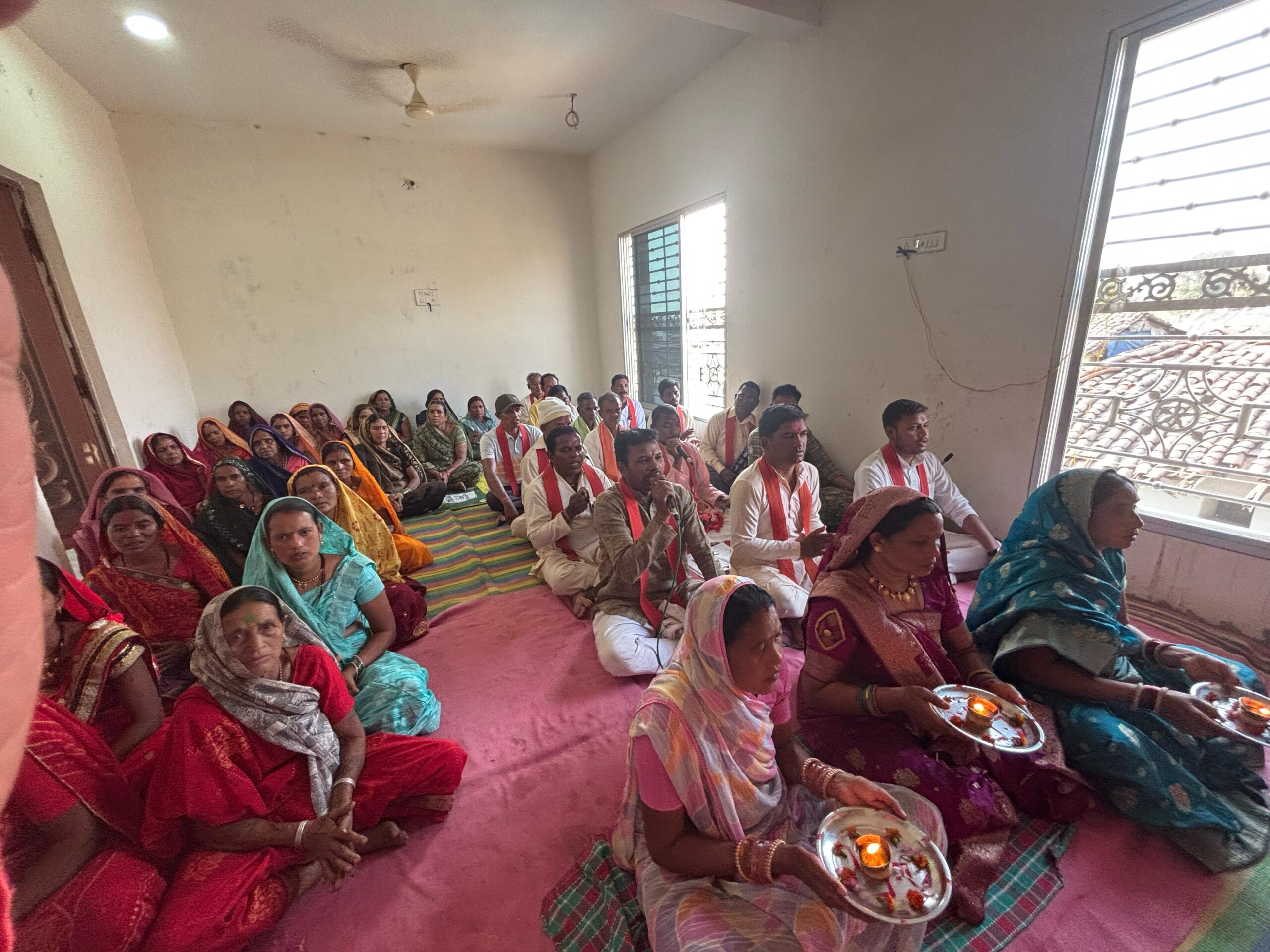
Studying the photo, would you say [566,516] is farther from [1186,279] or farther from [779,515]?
[1186,279]

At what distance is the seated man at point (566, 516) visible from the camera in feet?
10.4

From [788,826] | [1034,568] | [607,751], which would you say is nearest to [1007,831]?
[788,826]

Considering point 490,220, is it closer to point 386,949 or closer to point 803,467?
point 803,467

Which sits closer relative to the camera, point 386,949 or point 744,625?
point 744,625

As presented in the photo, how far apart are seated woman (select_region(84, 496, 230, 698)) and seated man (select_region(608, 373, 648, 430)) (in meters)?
3.19

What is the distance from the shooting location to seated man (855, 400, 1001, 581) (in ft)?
9.70

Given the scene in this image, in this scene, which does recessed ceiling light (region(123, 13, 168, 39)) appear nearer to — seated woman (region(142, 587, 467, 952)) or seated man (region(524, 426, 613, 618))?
seated man (region(524, 426, 613, 618))

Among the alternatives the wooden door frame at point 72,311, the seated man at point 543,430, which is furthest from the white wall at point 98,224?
the seated man at point 543,430

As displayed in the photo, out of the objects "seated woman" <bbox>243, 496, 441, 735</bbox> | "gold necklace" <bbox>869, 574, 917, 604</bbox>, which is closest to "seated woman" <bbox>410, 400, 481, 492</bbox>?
"seated woman" <bbox>243, 496, 441, 735</bbox>

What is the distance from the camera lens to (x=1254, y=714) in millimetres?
1533

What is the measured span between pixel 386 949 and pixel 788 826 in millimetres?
1116

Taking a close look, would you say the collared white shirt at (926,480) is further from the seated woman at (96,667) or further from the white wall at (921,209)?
the seated woman at (96,667)

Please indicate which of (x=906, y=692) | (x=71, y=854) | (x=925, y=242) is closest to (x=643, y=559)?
(x=906, y=692)

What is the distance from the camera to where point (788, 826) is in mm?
1436
